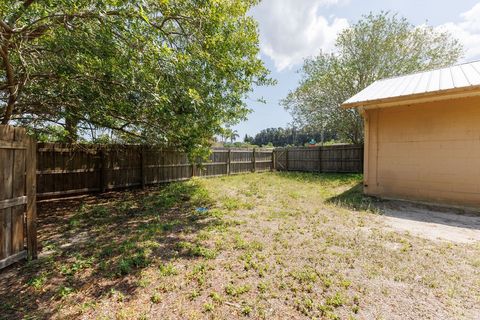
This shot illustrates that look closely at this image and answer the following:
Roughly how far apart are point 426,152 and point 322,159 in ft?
25.1

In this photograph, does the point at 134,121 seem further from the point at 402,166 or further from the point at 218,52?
the point at 402,166

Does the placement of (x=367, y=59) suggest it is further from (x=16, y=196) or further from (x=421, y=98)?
(x=16, y=196)

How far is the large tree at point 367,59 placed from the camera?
482 inches

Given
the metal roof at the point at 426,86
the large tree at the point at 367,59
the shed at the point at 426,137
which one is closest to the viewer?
the metal roof at the point at 426,86

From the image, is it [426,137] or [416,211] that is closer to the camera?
[416,211]

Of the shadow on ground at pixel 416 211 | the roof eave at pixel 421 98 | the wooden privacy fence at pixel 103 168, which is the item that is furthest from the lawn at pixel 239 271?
the roof eave at pixel 421 98

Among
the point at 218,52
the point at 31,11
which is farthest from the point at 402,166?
the point at 31,11

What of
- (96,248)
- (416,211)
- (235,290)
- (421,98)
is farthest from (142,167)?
(421,98)

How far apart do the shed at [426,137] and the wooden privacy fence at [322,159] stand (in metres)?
5.76

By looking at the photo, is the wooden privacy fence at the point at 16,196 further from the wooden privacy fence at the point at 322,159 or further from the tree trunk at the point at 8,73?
the wooden privacy fence at the point at 322,159

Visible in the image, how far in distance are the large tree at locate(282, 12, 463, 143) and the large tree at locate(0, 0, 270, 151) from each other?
33.1ft

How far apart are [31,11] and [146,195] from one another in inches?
201

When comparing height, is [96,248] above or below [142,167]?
below

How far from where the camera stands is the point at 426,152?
5.91 m
